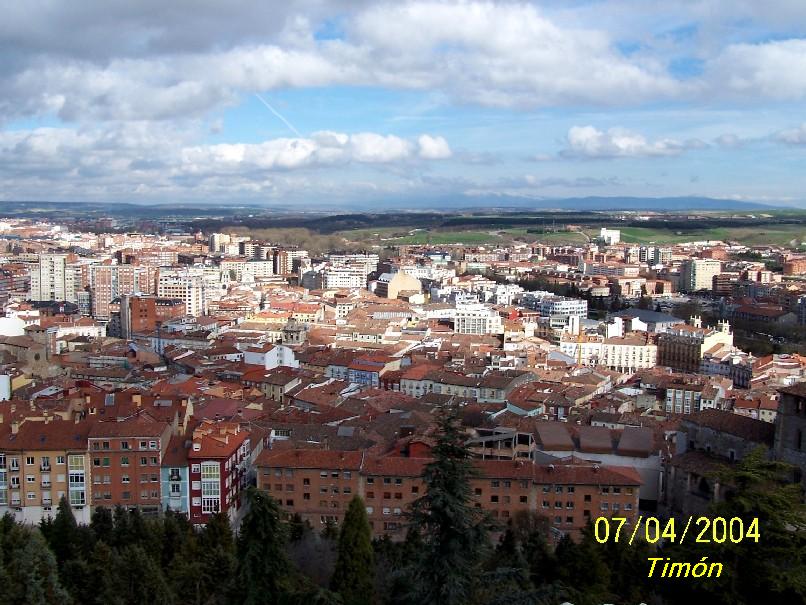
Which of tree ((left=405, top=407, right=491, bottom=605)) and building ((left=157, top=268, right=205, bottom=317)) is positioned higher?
tree ((left=405, top=407, right=491, bottom=605))

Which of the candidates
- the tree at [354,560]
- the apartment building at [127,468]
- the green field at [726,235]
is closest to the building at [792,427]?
the tree at [354,560]

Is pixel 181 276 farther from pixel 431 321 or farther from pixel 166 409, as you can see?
pixel 166 409

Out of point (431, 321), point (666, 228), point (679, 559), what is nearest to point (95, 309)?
point (431, 321)

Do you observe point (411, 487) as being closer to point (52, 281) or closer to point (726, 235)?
point (52, 281)

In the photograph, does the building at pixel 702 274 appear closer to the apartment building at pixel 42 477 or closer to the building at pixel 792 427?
the building at pixel 792 427

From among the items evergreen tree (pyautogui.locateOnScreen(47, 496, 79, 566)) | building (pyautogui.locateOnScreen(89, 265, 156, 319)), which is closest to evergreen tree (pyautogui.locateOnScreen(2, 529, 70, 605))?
evergreen tree (pyautogui.locateOnScreen(47, 496, 79, 566))

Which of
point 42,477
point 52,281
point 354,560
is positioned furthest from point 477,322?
point 354,560

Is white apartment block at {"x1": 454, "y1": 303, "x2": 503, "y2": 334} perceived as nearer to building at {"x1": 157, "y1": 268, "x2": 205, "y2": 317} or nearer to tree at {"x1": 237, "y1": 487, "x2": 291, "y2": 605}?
building at {"x1": 157, "y1": 268, "x2": 205, "y2": 317}
